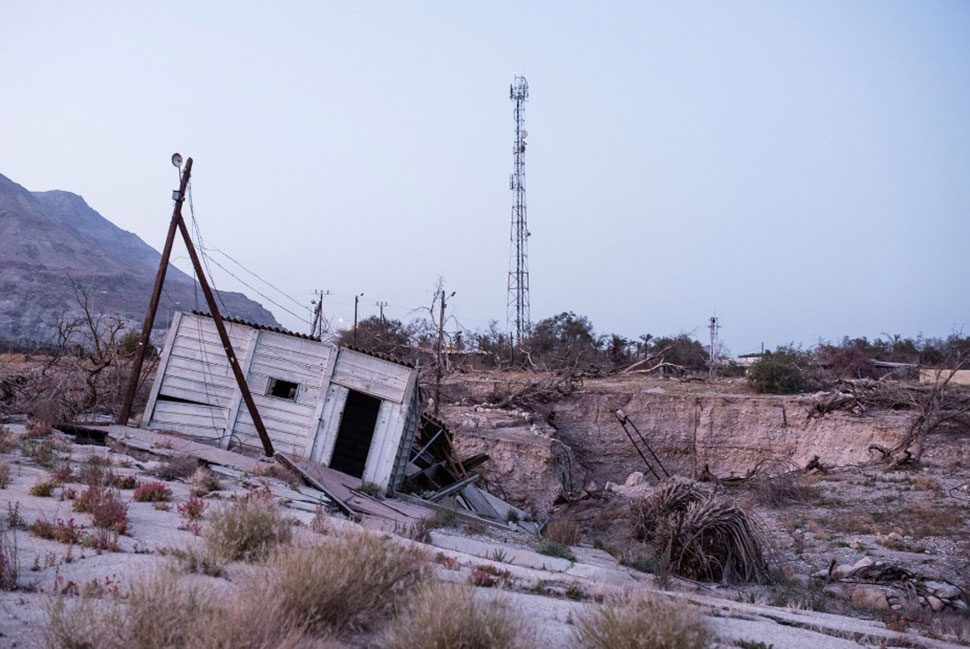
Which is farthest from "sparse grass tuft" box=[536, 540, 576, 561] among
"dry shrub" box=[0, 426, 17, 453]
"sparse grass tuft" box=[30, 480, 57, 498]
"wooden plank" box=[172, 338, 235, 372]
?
"dry shrub" box=[0, 426, 17, 453]

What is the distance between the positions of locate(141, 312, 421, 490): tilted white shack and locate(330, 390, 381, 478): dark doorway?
0.9 inches

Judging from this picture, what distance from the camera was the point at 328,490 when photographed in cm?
1362

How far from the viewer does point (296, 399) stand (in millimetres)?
17188

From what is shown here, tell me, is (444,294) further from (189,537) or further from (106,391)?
(189,537)

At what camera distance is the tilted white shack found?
16984 millimetres

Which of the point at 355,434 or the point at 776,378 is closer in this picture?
the point at 355,434

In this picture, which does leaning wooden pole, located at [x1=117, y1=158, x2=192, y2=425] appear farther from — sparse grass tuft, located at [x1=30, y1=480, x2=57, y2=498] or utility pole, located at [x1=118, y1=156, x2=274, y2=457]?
sparse grass tuft, located at [x1=30, y1=480, x2=57, y2=498]

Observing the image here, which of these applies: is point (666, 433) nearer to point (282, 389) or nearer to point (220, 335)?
point (282, 389)

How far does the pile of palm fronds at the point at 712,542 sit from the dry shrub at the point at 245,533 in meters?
6.64

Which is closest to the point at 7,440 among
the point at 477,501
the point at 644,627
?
the point at 477,501

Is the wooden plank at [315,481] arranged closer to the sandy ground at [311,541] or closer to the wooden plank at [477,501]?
the sandy ground at [311,541]

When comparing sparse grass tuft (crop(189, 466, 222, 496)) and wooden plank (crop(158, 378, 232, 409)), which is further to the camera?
wooden plank (crop(158, 378, 232, 409))

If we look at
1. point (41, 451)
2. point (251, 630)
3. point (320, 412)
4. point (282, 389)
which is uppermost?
point (282, 389)

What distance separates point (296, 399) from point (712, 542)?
369 inches
